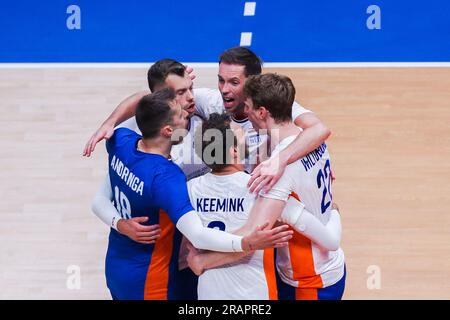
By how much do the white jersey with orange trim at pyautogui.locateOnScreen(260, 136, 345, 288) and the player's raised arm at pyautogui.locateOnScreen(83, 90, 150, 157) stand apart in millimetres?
1018

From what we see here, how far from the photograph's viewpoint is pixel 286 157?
4.29 metres

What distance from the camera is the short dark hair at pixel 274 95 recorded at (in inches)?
170

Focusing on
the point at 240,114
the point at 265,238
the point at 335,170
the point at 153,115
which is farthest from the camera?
the point at 335,170

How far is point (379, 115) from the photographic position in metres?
7.13

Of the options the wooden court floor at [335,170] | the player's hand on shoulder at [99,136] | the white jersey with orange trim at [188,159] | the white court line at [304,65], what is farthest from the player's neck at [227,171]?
the white court line at [304,65]

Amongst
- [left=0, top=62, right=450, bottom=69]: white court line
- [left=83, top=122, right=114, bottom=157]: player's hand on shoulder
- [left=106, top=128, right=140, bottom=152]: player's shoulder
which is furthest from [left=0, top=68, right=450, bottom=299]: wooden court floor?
[left=106, top=128, right=140, bottom=152]: player's shoulder

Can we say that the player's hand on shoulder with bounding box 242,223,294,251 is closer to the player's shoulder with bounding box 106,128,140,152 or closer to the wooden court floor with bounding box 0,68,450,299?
the player's shoulder with bounding box 106,128,140,152

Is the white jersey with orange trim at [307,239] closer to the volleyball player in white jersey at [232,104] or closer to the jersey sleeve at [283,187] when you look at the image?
the jersey sleeve at [283,187]

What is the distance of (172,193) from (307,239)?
0.75 m
